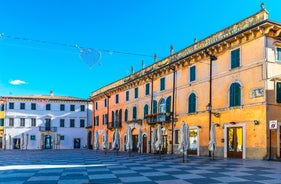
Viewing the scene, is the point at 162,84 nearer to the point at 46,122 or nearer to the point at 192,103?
the point at 192,103

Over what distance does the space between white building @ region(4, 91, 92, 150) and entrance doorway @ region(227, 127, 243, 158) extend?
3774cm

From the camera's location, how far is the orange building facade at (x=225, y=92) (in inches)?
859

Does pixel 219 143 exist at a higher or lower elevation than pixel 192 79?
lower

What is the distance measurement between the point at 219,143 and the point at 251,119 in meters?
3.83

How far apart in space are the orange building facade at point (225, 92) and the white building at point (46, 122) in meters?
28.4

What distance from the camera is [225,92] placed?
25156 mm

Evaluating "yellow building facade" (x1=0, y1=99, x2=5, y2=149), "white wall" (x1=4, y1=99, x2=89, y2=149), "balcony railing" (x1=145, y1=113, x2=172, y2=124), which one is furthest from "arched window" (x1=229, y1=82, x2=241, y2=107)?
"yellow building facade" (x1=0, y1=99, x2=5, y2=149)

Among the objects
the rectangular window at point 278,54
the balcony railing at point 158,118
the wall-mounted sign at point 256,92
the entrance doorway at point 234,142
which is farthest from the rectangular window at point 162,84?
the rectangular window at point 278,54

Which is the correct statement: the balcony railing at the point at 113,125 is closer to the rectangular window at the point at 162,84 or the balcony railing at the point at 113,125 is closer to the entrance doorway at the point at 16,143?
the rectangular window at the point at 162,84

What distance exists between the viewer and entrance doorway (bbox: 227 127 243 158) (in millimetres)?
23391

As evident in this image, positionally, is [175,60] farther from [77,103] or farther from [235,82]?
[77,103]

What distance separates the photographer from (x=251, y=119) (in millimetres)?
22484

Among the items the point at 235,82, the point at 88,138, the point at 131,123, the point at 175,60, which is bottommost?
the point at 88,138

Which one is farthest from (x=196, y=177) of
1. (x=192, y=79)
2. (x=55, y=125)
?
(x=55, y=125)
